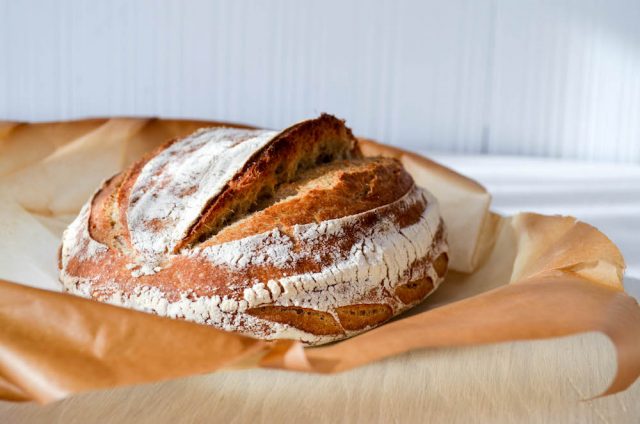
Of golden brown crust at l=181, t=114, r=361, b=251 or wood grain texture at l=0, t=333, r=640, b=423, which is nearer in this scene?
wood grain texture at l=0, t=333, r=640, b=423

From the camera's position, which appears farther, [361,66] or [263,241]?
[361,66]

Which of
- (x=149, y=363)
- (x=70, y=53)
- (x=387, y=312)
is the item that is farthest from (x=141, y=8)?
(x=149, y=363)

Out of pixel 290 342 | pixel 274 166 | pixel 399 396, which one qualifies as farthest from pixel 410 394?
pixel 274 166

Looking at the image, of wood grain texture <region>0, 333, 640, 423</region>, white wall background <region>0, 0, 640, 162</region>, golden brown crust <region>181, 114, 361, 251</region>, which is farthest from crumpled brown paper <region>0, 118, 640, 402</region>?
white wall background <region>0, 0, 640, 162</region>

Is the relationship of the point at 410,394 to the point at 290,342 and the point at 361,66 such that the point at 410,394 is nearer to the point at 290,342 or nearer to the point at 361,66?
the point at 290,342

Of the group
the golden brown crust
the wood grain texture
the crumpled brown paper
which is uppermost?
the golden brown crust

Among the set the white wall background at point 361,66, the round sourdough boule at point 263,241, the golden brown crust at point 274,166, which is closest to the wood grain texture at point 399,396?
the round sourdough boule at point 263,241

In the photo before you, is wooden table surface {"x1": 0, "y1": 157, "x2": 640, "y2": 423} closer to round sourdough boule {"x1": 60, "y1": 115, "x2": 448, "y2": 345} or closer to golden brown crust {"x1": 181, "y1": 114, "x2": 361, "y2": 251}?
round sourdough boule {"x1": 60, "y1": 115, "x2": 448, "y2": 345}
